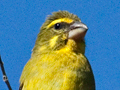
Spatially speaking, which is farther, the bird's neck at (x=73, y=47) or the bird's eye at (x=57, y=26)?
the bird's eye at (x=57, y=26)

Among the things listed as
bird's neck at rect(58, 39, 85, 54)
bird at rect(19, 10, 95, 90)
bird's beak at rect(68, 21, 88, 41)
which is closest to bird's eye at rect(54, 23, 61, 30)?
bird at rect(19, 10, 95, 90)

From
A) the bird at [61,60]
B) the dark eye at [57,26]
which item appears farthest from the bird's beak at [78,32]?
the dark eye at [57,26]

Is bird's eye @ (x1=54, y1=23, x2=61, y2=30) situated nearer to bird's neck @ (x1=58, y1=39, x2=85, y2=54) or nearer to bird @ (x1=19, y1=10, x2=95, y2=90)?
bird @ (x1=19, y1=10, x2=95, y2=90)

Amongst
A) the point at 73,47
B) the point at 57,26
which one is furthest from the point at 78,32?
the point at 57,26

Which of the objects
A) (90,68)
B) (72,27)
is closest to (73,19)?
(72,27)

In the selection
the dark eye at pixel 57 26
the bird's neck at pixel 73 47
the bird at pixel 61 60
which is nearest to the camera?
the bird at pixel 61 60

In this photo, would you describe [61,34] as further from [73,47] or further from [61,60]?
[61,60]

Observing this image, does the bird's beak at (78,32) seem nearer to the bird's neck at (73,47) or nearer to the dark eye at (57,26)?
the bird's neck at (73,47)
